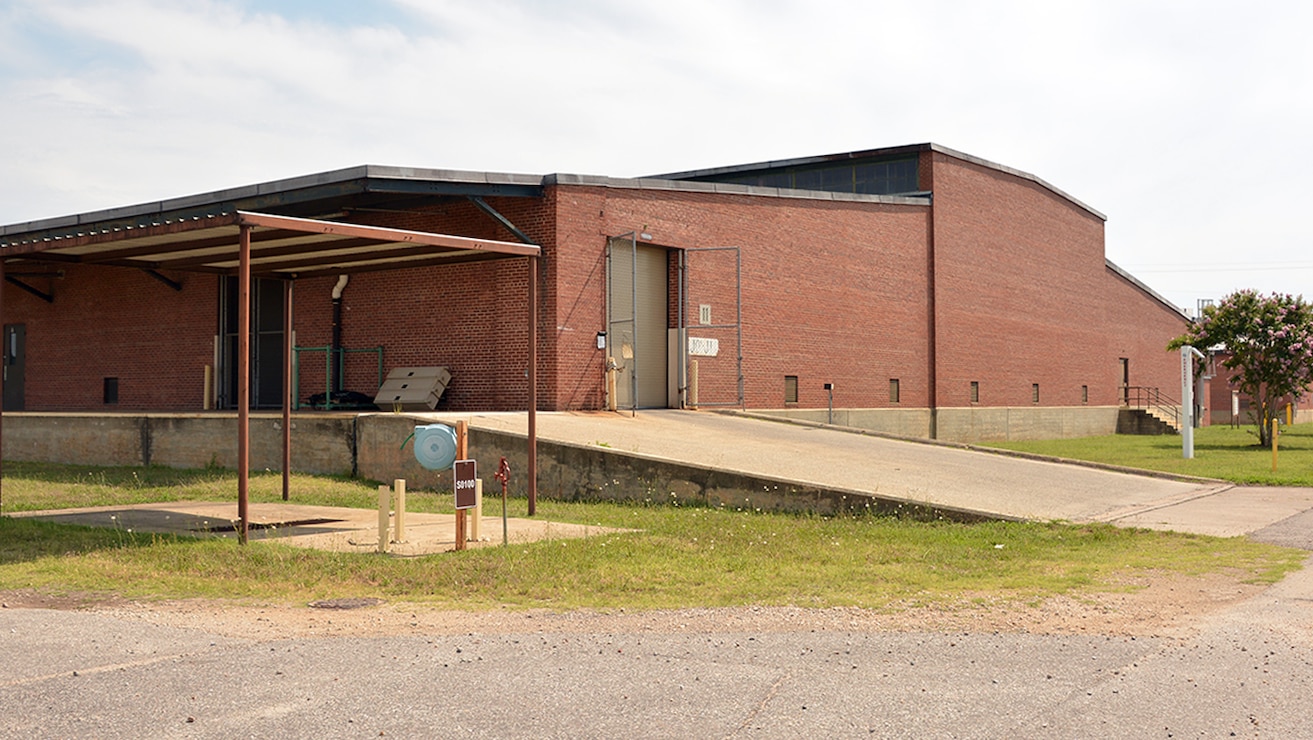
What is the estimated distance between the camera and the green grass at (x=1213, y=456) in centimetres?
2017

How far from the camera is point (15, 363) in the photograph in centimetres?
3034

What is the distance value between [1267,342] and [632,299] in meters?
18.7

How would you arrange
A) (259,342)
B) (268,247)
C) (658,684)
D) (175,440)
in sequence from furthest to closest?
(259,342), (175,440), (268,247), (658,684)

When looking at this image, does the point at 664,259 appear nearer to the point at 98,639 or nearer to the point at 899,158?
the point at 899,158

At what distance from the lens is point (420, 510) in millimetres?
14852

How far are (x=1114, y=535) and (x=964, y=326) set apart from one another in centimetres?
2107

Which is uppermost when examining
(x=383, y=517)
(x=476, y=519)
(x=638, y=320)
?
(x=638, y=320)

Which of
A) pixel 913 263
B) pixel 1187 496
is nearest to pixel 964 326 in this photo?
pixel 913 263

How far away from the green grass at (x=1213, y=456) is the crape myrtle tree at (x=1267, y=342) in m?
1.57

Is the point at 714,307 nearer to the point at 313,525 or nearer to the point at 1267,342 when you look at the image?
the point at 313,525

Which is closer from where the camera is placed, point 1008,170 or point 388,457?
point 388,457

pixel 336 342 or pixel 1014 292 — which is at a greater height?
pixel 1014 292

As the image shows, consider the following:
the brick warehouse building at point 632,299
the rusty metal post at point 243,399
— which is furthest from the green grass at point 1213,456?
the rusty metal post at point 243,399

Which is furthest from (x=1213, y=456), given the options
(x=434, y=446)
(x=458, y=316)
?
(x=434, y=446)
